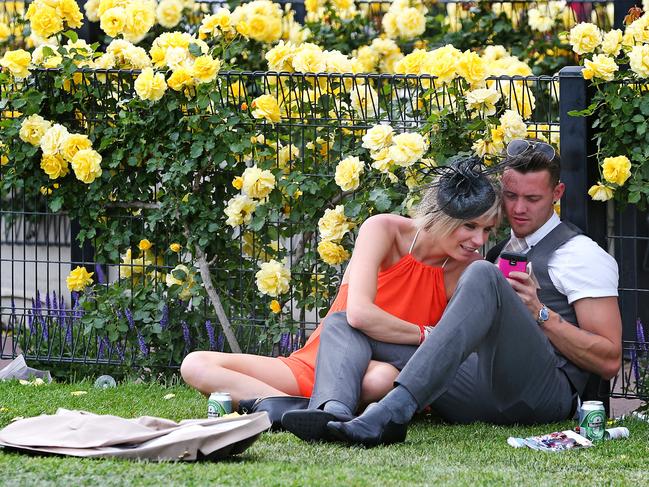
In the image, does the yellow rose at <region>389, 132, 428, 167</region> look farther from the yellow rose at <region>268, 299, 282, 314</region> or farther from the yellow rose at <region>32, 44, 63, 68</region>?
the yellow rose at <region>32, 44, 63, 68</region>

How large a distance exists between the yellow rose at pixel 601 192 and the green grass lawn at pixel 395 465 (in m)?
0.90

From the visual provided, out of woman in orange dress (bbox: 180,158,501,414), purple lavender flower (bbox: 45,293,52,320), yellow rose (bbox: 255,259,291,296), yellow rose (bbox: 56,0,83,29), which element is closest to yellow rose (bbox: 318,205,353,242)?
yellow rose (bbox: 255,259,291,296)

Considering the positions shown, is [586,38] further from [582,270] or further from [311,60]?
[311,60]

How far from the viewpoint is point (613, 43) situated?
4867 mm

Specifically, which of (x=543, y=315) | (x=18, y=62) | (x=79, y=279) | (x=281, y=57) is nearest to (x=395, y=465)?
(x=543, y=315)

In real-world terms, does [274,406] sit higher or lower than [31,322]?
lower

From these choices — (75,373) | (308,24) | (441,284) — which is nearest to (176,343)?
(75,373)

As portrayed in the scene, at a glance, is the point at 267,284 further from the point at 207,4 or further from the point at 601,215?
the point at 207,4

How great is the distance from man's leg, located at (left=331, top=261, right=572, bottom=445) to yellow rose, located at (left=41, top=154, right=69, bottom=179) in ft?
7.09

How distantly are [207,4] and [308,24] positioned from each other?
2.10 ft

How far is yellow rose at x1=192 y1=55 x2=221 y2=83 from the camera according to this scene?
542 cm

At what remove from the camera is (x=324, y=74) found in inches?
212

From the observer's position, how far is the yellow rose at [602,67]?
15.9 feet

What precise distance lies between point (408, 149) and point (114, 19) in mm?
1757
